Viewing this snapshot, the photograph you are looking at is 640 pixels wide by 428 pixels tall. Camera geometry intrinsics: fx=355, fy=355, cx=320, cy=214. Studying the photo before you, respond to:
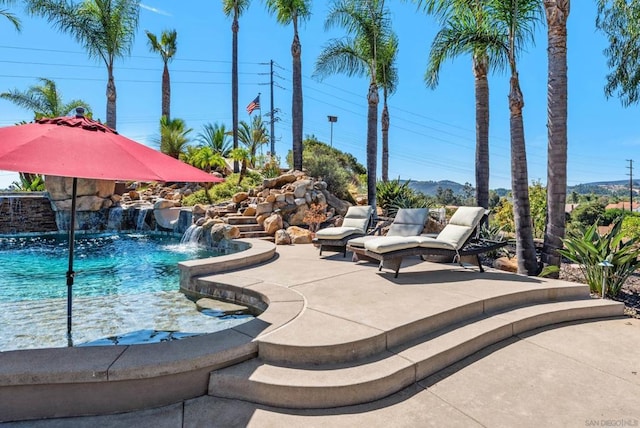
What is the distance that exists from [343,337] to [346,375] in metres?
0.37

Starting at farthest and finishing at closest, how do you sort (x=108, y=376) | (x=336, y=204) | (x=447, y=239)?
(x=336, y=204), (x=447, y=239), (x=108, y=376)

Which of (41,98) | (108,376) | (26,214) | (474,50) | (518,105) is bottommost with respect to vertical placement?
(108,376)

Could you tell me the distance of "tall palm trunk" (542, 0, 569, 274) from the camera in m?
5.76

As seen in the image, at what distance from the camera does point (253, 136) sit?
61.6 feet

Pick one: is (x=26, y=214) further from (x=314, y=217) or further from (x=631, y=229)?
(x=631, y=229)

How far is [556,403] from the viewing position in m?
2.54

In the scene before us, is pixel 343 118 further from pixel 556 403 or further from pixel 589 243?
pixel 556 403

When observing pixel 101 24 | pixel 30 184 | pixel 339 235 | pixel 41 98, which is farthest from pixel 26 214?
pixel 339 235

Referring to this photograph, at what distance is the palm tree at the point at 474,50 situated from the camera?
7312 millimetres

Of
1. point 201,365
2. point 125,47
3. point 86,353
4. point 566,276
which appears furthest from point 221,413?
point 125,47

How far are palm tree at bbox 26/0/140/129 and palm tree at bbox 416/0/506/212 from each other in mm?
16074

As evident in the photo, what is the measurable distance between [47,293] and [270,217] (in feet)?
17.8

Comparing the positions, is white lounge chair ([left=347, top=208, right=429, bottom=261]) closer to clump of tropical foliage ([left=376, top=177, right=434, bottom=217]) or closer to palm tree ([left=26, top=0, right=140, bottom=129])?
clump of tropical foliage ([left=376, top=177, right=434, bottom=217])

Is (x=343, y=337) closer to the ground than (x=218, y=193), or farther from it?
closer to the ground
